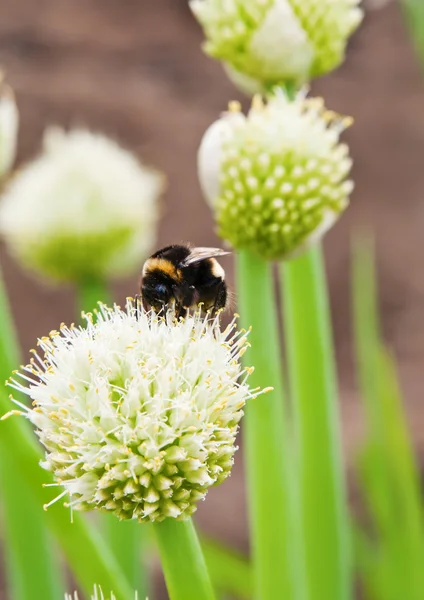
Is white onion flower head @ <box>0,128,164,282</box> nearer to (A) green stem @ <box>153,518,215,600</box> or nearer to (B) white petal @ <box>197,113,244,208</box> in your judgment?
(B) white petal @ <box>197,113,244,208</box>

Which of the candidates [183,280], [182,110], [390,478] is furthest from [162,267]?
[182,110]

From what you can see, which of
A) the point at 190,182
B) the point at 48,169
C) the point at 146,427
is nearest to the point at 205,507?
the point at 190,182

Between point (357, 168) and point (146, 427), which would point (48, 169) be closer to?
point (146, 427)

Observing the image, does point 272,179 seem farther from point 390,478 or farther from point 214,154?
point 390,478

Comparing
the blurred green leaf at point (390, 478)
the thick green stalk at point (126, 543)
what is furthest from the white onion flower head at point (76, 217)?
the blurred green leaf at point (390, 478)

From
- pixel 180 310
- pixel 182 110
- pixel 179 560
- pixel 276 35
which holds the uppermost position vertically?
Answer: pixel 182 110

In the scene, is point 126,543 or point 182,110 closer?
point 126,543

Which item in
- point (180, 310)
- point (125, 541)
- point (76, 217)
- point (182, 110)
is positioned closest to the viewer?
point (180, 310)

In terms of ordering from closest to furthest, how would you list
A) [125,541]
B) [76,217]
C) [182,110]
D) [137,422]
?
[137,422] < [125,541] < [76,217] < [182,110]

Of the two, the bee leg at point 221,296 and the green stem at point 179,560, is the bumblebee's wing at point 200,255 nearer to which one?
the bee leg at point 221,296
